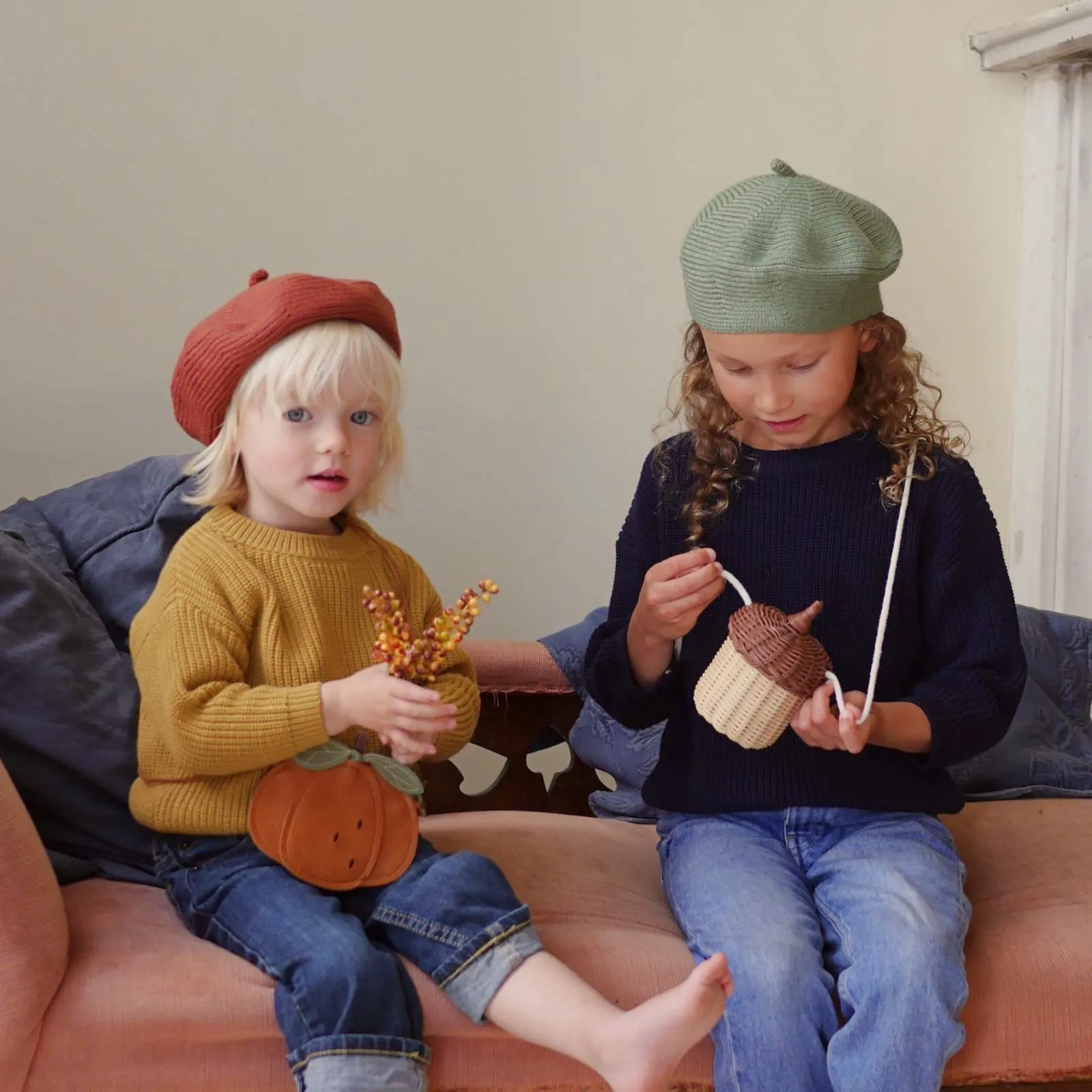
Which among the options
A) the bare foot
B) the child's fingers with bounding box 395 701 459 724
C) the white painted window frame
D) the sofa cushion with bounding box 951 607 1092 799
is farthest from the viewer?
the white painted window frame

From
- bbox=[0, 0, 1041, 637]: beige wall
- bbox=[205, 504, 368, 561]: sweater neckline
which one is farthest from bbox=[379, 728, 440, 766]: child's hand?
bbox=[0, 0, 1041, 637]: beige wall

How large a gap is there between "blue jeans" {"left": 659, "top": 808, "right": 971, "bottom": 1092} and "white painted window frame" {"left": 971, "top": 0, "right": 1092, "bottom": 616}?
1.51 metres

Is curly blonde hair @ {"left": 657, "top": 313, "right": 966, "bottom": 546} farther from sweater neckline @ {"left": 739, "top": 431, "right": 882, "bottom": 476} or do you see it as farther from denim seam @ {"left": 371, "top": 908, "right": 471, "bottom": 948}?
denim seam @ {"left": 371, "top": 908, "right": 471, "bottom": 948}

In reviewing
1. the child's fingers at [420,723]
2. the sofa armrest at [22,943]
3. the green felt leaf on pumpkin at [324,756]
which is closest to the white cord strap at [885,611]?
the child's fingers at [420,723]

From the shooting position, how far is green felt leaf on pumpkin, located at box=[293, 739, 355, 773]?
163 cm

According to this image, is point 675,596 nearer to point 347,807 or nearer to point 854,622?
point 854,622

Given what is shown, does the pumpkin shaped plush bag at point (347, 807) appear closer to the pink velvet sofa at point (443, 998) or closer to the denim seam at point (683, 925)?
the pink velvet sofa at point (443, 998)

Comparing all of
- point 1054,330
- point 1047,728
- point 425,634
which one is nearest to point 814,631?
point 425,634

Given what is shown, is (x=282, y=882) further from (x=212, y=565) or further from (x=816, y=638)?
(x=816, y=638)

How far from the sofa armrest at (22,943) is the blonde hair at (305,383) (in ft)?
1.40

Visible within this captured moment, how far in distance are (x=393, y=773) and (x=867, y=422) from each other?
0.71 meters

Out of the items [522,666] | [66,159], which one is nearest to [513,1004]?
[522,666]

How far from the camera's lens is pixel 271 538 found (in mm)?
1705

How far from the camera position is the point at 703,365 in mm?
1839
